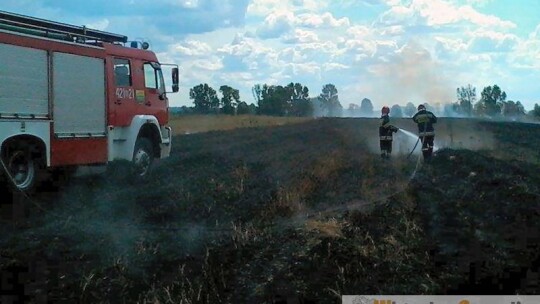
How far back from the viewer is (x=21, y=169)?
36.7ft

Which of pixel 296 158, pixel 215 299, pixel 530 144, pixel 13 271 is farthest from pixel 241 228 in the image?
pixel 530 144

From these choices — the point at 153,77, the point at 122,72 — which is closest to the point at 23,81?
the point at 122,72

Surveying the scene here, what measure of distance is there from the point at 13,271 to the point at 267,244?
264 cm

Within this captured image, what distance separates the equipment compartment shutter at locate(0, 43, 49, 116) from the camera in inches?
414

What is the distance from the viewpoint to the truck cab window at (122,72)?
44.0 feet

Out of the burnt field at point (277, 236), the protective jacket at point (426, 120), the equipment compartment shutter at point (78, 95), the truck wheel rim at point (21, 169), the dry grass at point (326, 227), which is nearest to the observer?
the burnt field at point (277, 236)

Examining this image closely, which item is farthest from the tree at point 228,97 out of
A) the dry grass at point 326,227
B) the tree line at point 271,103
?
the dry grass at point 326,227

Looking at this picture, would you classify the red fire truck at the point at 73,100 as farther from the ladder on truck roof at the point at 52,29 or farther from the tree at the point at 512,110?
the tree at the point at 512,110

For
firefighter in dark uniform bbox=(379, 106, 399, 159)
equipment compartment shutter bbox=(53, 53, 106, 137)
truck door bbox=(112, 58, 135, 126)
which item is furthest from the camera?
firefighter in dark uniform bbox=(379, 106, 399, 159)

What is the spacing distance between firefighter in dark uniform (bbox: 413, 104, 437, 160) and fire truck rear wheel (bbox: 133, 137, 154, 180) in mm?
6116

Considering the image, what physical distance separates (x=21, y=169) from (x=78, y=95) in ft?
5.68

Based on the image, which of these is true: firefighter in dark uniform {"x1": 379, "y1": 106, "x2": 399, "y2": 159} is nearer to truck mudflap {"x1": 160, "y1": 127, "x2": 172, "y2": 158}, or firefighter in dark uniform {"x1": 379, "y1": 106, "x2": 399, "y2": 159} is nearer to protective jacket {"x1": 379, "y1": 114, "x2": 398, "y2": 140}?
protective jacket {"x1": 379, "y1": 114, "x2": 398, "y2": 140}

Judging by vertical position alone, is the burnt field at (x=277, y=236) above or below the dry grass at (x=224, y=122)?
below

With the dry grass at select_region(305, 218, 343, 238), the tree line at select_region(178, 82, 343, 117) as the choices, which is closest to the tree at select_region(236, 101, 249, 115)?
the tree line at select_region(178, 82, 343, 117)
